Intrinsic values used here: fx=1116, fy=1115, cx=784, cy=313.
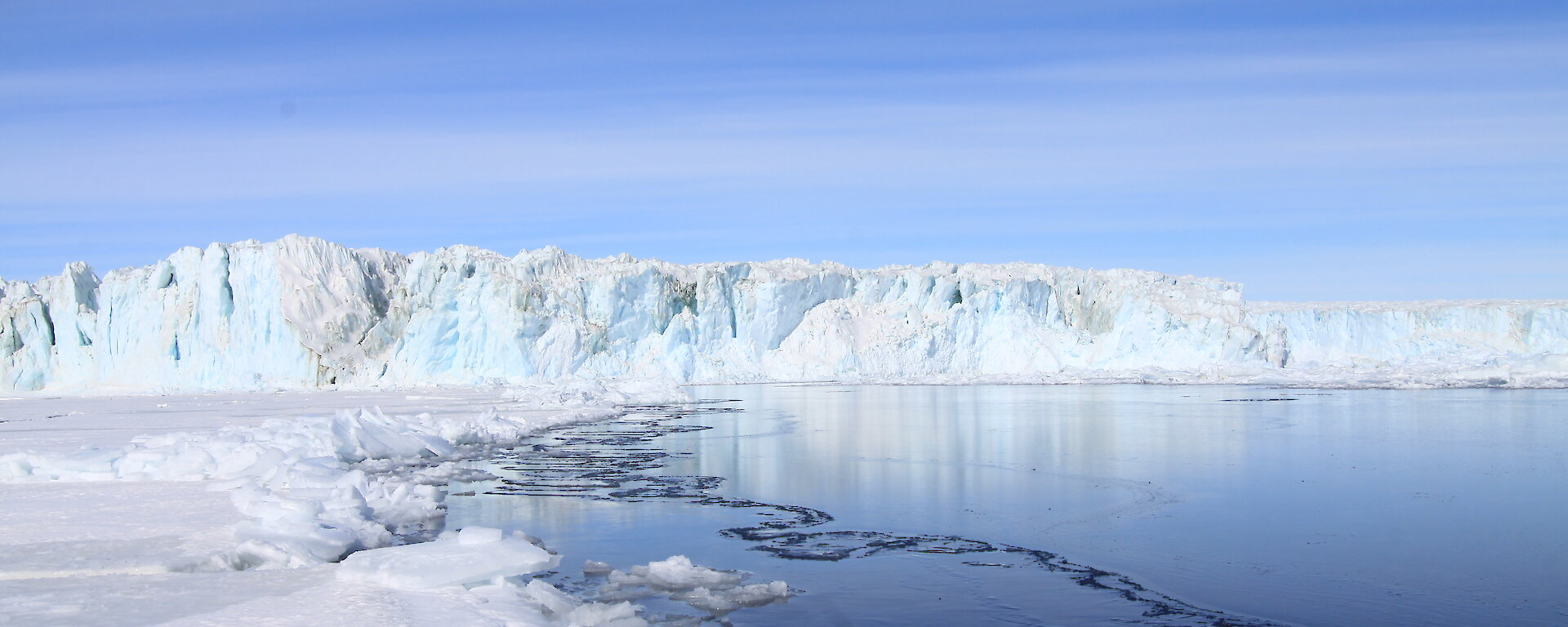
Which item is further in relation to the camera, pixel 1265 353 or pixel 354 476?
pixel 1265 353

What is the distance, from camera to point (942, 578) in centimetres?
462

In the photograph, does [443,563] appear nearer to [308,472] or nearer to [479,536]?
[479,536]

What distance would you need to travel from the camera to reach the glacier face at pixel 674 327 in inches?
1100

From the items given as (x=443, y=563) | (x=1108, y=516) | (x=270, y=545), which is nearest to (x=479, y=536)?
(x=443, y=563)

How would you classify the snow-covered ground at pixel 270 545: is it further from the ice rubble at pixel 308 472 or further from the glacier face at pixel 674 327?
the glacier face at pixel 674 327

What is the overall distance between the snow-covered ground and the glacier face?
771 inches

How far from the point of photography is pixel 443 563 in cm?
414

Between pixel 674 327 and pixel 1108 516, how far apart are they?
25.8 meters

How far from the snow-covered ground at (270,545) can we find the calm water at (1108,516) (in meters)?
0.56

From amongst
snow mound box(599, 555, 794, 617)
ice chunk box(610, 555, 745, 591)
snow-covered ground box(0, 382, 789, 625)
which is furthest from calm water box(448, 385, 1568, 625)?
snow-covered ground box(0, 382, 789, 625)

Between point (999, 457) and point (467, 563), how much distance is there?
6.12 meters

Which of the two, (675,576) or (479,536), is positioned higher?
(479,536)

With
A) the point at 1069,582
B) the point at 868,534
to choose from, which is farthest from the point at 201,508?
the point at 1069,582

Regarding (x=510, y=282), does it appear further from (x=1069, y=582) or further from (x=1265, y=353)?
(x=1069, y=582)
